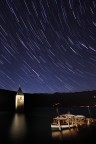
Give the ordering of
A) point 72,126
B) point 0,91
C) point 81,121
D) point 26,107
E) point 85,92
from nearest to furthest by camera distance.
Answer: point 72,126 → point 81,121 → point 0,91 → point 26,107 → point 85,92

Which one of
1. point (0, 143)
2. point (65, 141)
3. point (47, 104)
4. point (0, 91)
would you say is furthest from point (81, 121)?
point (47, 104)

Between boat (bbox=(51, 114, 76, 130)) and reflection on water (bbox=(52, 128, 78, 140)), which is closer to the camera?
reflection on water (bbox=(52, 128, 78, 140))

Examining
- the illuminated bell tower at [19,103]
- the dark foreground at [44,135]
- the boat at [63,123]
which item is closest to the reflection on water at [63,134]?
the dark foreground at [44,135]

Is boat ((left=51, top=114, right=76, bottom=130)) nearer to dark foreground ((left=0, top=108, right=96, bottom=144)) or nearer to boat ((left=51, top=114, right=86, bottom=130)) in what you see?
boat ((left=51, top=114, right=86, bottom=130))

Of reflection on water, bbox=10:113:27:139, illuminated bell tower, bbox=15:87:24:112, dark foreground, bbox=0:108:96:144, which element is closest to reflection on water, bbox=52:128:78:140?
dark foreground, bbox=0:108:96:144

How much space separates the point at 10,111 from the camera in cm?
4294

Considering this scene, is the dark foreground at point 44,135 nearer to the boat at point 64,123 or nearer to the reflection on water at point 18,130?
the reflection on water at point 18,130

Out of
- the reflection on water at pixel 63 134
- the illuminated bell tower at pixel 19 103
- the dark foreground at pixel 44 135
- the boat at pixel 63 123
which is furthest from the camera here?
the illuminated bell tower at pixel 19 103

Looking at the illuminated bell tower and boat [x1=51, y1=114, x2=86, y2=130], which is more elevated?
the illuminated bell tower

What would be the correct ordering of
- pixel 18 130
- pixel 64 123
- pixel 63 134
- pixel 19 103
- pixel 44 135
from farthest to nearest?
pixel 19 103, pixel 64 123, pixel 18 130, pixel 63 134, pixel 44 135

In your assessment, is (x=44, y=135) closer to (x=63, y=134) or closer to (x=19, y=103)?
(x=63, y=134)

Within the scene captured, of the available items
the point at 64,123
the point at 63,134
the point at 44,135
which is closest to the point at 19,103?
the point at 64,123

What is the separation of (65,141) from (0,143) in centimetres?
397

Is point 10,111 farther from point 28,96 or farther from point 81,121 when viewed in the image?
point 81,121
